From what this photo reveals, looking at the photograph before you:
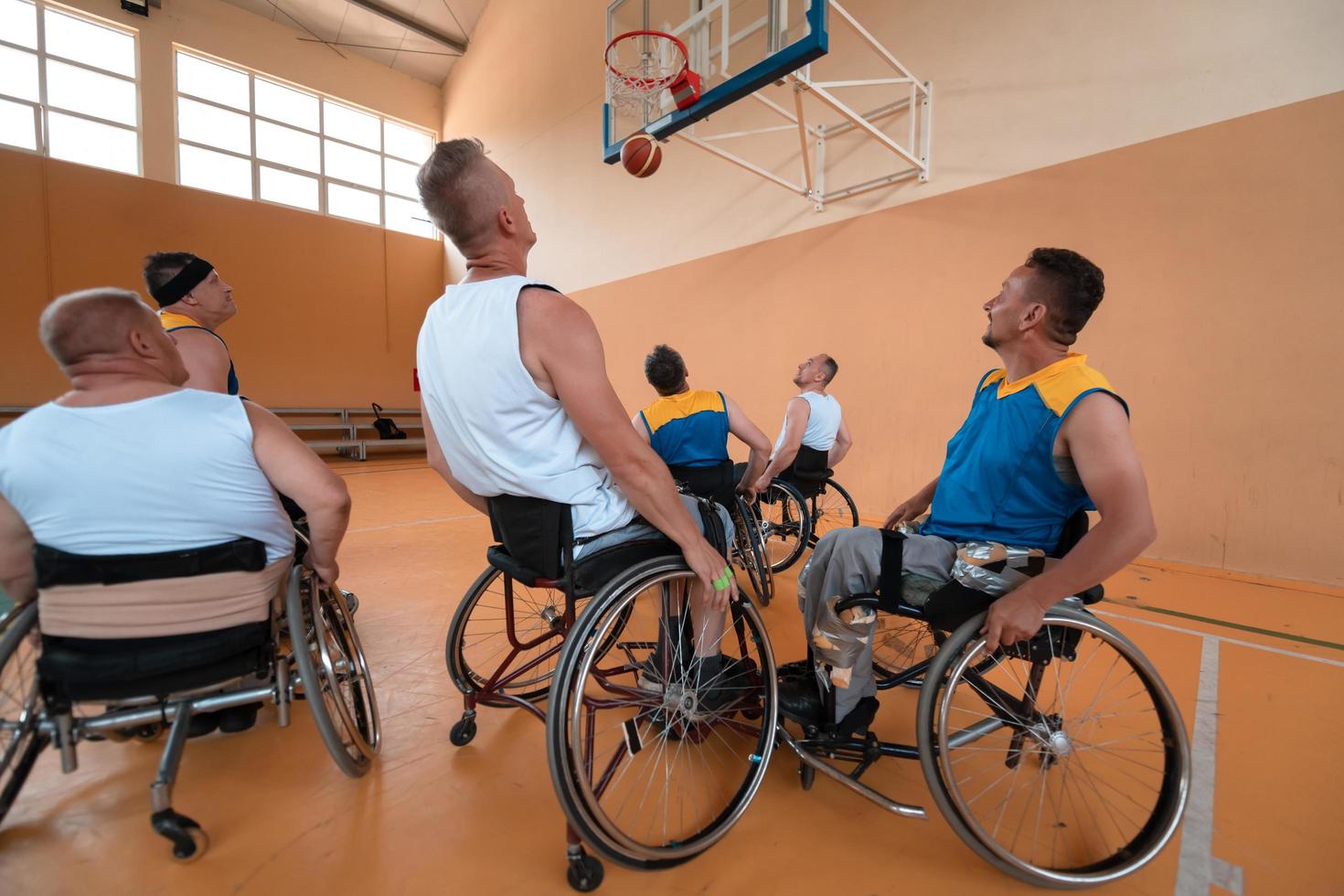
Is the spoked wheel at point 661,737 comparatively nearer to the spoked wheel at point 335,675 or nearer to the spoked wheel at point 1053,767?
the spoked wheel at point 1053,767

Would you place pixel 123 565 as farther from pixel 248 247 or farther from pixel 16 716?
pixel 248 247

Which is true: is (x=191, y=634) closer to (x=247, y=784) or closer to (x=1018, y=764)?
(x=247, y=784)

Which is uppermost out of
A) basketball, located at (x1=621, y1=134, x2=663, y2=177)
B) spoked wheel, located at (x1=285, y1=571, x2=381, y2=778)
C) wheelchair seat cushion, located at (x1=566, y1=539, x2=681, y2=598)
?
basketball, located at (x1=621, y1=134, x2=663, y2=177)

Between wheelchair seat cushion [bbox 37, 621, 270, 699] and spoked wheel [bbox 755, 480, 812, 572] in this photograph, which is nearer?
wheelchair seat cushion [bbox 37, 621, 270, 699]

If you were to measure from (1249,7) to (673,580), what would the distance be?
387 cm

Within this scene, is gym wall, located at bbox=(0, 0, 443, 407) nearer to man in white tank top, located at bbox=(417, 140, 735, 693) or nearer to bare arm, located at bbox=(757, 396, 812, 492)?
bare arm, located at bbox=(757, 396, 812, 492)

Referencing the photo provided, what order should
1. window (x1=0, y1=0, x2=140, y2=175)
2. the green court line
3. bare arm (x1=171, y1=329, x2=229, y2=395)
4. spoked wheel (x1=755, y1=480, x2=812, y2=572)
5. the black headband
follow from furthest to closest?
window (x1=0, y1=0, x2=140, y2=175), spoked wheel (x1=755, y1=480, x2=812, y2=572), the green court line, the black headband, bare arm (x1=171, y1=329, x2=229, y2=395)

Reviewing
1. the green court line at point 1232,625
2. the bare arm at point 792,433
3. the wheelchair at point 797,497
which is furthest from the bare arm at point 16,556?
the green court line at point 1232,625

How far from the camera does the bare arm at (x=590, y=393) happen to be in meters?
0.98

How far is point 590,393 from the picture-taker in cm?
98

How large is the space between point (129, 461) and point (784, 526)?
2.59 metres

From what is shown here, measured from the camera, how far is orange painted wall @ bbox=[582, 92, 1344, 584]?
2572 mm

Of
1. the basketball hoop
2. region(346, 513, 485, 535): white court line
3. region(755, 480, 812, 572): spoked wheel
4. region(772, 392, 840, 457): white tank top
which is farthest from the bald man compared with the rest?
the basketball hoop

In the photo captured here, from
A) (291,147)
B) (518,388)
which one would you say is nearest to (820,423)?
(518,388)
